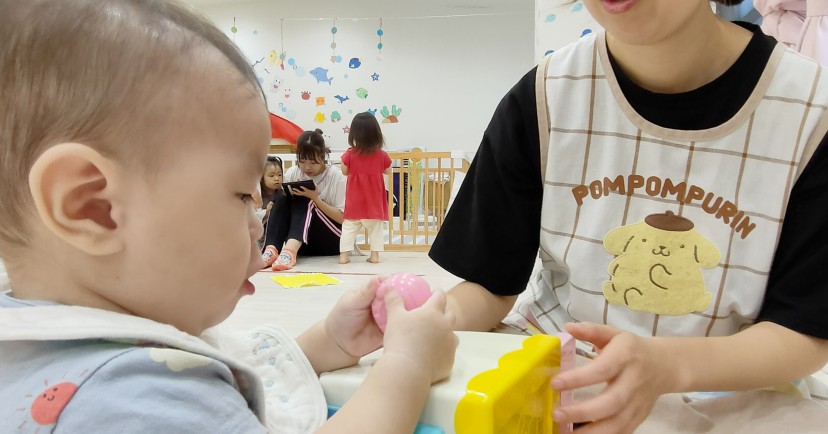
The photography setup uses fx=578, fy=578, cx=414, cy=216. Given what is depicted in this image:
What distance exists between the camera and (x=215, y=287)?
0.45 meters

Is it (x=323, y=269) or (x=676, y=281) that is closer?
(x=676, y=281)

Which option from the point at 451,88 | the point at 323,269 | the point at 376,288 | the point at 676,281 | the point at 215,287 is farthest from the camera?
the point at 451,88

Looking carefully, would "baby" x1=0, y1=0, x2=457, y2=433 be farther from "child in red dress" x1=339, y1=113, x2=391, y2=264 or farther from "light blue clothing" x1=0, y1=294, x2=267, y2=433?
"child in red dress" x1=339, y1=113, x2=391, y2=264

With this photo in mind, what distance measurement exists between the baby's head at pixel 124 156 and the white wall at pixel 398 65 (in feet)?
16.7

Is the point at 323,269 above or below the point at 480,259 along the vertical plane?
below

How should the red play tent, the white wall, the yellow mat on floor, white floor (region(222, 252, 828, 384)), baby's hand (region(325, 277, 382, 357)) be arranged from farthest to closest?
the white wall < the red play tent < the yellow mat on floor < white floor (region(222, 252, 828, 384)) < baby's hand (region(325, 277, 382, 357))

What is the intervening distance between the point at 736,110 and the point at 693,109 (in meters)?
0.04

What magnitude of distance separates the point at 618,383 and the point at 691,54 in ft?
1.34

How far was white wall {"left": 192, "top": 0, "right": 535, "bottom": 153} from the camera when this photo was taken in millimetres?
5473

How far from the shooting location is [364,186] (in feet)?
10.5

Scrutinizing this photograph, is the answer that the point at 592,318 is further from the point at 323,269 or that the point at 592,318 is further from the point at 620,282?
the point at 323,269

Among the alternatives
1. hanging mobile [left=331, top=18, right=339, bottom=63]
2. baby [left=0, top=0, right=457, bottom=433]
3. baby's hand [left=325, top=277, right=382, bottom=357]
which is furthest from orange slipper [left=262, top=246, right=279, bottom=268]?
hanging mobile [left=331, top=18, right=339, bottom=63]

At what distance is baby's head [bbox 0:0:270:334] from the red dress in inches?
106

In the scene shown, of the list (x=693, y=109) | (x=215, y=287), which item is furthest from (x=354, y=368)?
(x=693, y=109)
